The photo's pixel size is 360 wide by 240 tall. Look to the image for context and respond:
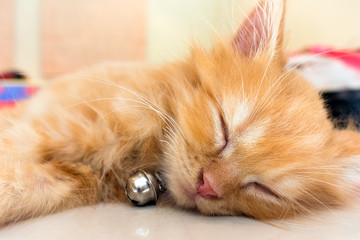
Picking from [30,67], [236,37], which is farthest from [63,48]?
[236,37]

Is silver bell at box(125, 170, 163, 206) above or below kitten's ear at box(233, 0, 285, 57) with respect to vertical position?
below

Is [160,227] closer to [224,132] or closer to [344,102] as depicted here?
[224,132]

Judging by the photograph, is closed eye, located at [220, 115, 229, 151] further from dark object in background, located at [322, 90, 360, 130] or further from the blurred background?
the blurred background

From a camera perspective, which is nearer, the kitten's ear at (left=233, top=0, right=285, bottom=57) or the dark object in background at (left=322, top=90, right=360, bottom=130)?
the kitten's ear at (left=233, top=0, right=285, bottom=57)

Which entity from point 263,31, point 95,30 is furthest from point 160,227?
point 95,30

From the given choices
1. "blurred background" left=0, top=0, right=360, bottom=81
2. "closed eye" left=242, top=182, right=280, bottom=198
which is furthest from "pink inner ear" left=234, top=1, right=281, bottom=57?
"blurred background" left=0, top=0, right=360, bottom=81

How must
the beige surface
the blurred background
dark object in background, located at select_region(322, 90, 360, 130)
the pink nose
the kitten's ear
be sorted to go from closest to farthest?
the beige surface < the pink nose < the kitten's ear < dark object in background, located at select_region(322, 90, 360, 130) < the blurred background

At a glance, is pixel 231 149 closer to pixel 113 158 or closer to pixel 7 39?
pixel 113 158

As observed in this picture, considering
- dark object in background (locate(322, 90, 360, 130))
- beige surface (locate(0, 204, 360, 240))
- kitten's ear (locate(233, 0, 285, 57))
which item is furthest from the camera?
dark object in background (locate(322, 90, 360, 130))

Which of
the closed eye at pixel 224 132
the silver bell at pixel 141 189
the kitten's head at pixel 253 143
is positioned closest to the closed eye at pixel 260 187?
the kitten's head at pixel 253 143
